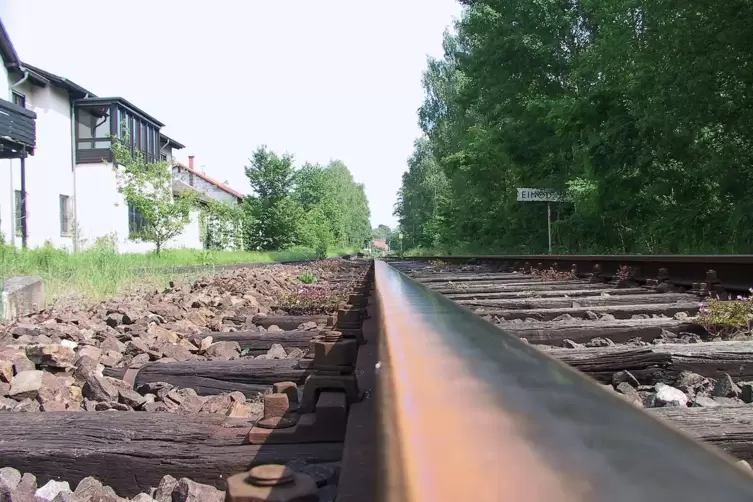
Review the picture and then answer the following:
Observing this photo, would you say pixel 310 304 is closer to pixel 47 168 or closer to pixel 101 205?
pixel 47 168

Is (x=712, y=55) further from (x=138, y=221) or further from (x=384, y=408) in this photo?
(x=138, y=221)

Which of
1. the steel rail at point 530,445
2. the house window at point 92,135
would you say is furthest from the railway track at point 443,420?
the house window at point 92,135

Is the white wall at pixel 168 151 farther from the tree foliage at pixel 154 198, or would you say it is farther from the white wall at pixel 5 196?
the white wall at pixel 5 196

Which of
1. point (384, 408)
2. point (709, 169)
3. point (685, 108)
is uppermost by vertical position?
point (685, 108)

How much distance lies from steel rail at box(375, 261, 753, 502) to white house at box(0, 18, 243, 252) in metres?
15.6

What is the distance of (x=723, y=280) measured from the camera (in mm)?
4418

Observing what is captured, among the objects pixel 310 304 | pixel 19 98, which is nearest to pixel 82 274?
pixel 310 304

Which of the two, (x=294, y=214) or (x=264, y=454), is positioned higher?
(x=294, y=214)

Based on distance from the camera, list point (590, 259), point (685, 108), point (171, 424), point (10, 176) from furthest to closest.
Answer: point (10, 176) < point (685, 108) < point (590, 259) < point (171, 424)

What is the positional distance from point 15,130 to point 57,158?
7.50m

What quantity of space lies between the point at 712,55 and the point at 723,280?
16.5 ft

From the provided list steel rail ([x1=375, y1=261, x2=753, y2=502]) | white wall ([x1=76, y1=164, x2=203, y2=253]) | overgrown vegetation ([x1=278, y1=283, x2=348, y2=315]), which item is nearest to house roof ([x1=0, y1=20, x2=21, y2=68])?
white wall ([x1=76, y1=164, x2=203, y2=253])

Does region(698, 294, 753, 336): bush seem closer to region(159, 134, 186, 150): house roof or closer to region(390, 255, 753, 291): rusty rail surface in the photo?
region(390, 255, 753, 291): rusty rail surface

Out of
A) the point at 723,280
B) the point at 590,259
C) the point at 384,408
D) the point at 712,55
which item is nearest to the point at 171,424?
the point at 384,408
